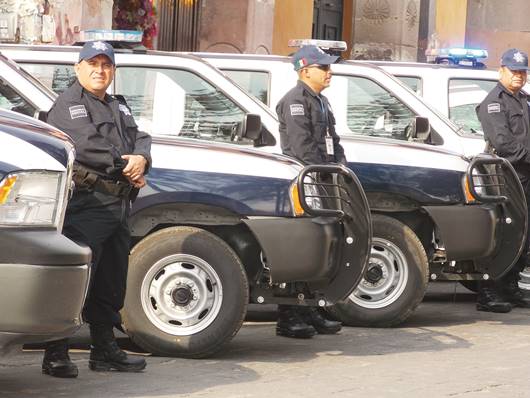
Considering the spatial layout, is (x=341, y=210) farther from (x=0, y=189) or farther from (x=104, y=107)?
(x=0, y=189)

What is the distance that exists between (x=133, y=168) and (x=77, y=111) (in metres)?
0.41

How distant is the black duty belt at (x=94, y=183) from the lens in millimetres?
8227

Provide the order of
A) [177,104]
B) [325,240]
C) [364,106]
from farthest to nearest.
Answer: [364,106] < [177,104] < [325,240]

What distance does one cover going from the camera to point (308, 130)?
10.2 m

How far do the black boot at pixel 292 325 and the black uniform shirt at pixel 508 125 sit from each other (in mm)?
2578

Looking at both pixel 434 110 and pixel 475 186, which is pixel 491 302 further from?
pixel 434 110

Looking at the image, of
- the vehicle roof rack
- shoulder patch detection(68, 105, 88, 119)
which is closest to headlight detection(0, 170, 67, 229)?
shoulder patch detection(68, 105, 88, 119)

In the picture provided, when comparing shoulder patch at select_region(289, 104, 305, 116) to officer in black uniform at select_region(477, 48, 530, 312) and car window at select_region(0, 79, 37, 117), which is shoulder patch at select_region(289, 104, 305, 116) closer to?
car window at select_region(0, 79, 37, 117)

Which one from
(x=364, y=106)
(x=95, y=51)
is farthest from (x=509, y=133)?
(x=95, y=51)

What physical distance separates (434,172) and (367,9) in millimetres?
16161

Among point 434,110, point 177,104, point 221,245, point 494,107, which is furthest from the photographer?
point 434,110

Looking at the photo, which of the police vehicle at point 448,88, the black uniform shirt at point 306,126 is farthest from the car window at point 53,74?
the police vehicle at point 448,88

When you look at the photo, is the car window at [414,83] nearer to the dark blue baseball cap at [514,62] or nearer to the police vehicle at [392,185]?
the dark blue baseball cap at [514,62]

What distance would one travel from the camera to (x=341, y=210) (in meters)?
9.48
